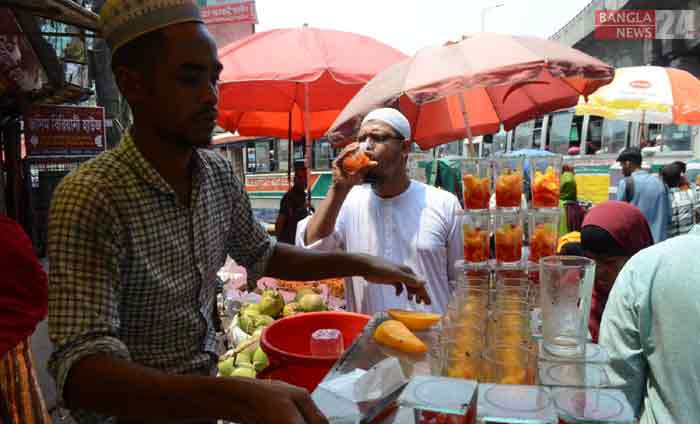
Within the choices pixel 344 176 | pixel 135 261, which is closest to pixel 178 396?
pixel 135 261

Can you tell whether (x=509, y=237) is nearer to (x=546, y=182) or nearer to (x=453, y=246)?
(x=546, y=182)

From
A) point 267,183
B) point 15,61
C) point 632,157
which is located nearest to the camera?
point 15,61

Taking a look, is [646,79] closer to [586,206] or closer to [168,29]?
[586,206]

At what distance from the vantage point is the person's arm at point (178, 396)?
36.9 inches

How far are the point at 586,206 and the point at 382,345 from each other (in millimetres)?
9032

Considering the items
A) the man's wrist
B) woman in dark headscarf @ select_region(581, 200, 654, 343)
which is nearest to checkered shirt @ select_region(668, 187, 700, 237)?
woman in dark headscarf @ select_region(581, 200, 654, 343)

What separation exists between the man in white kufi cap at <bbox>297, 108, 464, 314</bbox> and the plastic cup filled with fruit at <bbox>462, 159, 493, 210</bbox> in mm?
797

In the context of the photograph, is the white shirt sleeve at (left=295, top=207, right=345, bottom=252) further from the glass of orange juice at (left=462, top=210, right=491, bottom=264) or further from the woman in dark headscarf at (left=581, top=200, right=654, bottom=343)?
the woman in dark headscarf at (left=581, top=200, right=654, bottom=343)

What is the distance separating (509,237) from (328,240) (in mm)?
1269

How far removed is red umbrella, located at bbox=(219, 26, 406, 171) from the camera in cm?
476

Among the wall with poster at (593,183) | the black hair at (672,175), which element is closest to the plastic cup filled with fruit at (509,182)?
the black hair at (672,175)

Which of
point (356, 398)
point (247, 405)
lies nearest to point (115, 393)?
point (247, 405)

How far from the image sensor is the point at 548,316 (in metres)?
1.48

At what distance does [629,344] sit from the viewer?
2088 millimetres
